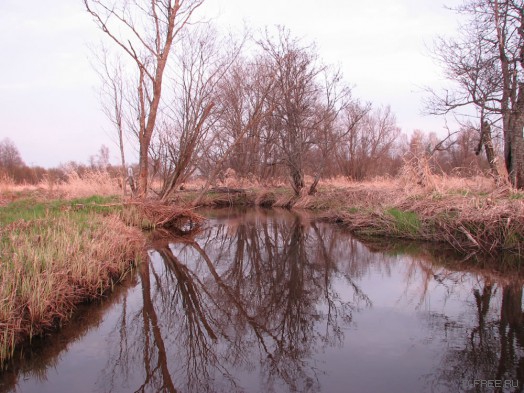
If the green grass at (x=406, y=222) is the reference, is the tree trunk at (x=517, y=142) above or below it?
above

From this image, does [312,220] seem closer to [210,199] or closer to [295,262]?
[295,262]

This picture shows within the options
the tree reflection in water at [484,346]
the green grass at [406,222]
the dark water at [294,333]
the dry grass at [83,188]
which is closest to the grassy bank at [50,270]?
the dark water at [294,333]

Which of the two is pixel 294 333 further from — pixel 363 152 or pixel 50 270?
pixel 363 152

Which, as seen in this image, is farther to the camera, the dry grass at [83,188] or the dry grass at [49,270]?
the dry grass at [83,188]

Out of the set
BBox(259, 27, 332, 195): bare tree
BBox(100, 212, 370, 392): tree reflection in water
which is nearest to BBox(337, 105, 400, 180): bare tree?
BBox(259, 27, 332, 195): bare tree

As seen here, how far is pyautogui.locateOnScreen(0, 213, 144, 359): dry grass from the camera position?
11.8 feet

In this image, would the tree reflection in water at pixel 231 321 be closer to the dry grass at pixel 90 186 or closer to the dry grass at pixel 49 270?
the dry grass at pixel 49 270

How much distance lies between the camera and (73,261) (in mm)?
4781

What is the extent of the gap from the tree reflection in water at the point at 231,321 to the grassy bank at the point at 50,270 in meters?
0.64

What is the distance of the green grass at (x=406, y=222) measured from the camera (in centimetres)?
881

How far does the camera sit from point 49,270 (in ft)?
14.0

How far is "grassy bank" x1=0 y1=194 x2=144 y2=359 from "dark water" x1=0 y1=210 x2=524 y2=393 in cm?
25

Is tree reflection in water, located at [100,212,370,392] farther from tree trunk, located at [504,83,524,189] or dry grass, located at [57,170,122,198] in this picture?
dry grass, located at [57,170,122,198]

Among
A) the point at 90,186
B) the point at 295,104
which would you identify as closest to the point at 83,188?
the point at 90,186
